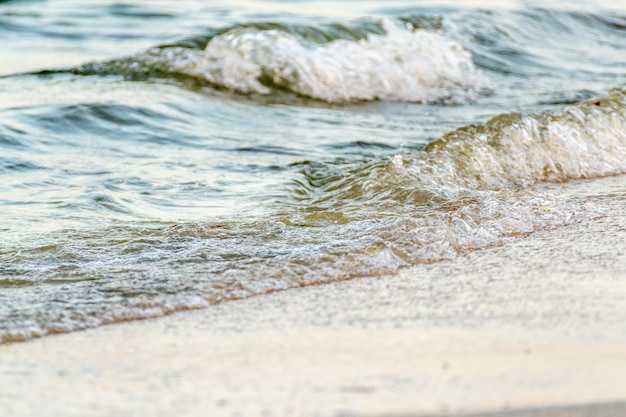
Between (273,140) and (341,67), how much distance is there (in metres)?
2.20

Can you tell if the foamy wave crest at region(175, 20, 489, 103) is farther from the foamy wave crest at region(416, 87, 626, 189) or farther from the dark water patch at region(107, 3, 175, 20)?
the dark water patch at region(107, 3, 175, 20)

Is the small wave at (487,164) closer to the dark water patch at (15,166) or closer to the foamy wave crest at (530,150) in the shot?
the foamy wave crest at (530,150)

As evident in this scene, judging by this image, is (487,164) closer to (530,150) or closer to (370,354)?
(530,150)

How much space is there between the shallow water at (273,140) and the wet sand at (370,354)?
0.19m

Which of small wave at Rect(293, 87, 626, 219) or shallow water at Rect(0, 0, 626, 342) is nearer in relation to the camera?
shallow water at Rect(0, 0, 626, 342)

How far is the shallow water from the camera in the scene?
278cm

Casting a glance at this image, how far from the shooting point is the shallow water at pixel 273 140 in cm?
A: 278

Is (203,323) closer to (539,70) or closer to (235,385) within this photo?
(235,385)

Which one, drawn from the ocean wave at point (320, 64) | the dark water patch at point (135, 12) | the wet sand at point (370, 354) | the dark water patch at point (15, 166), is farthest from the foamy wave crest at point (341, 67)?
the wet sand at point (370, 354)

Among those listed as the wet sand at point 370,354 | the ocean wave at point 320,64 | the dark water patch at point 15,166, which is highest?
the wet sand at point 370,354

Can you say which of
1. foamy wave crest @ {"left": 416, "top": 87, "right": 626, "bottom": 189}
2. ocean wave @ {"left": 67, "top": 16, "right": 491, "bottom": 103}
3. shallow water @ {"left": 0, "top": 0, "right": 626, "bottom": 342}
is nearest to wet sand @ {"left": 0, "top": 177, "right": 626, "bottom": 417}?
shallow water @ {"left": 0, "top": 0, "right": 626, "bottom": 342}

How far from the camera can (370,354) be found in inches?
76.6

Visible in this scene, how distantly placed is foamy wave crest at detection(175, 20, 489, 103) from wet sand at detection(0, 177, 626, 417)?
4.10 metres

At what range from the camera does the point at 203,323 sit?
227cm
